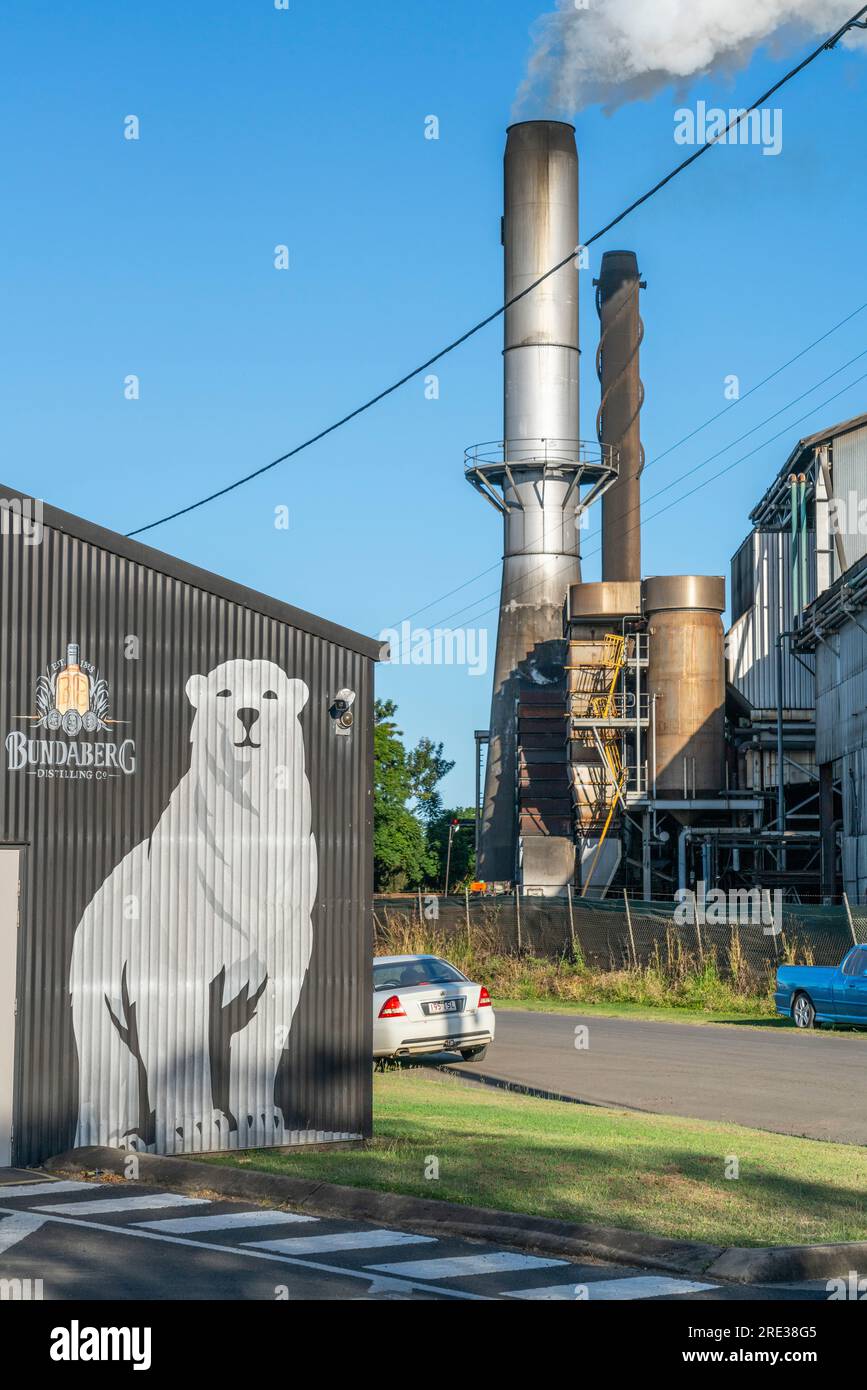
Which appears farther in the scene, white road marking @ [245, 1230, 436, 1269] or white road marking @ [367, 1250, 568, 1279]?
white road marking @ [245, 1230, 436, 1269]

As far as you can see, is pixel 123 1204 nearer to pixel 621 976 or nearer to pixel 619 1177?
pixel 619 1177

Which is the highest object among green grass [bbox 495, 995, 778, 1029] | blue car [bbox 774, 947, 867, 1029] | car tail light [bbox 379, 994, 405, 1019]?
car tail light [bbox 379, 994, 405, 1019]

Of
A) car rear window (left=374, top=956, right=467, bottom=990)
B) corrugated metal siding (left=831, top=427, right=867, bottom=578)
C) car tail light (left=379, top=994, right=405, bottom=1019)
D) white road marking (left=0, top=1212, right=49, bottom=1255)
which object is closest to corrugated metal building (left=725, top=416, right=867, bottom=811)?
corrugated metal siding (left=831, top=427, right=867, bottom=578)

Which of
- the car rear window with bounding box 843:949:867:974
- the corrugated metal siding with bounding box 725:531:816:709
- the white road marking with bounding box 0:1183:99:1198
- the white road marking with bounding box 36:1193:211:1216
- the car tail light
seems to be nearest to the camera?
the white road marking with bounding box 36:1193:211:1216

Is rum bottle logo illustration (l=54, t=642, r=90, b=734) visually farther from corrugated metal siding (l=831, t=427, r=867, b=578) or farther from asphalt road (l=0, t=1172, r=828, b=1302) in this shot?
corrugated metal siding (l=831, t=427, r=867, b=578)

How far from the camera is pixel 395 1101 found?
17.0 metres

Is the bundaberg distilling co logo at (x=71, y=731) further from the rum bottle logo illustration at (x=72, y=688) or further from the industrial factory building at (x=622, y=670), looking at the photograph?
the industrial factory building at (x=622, y=670)

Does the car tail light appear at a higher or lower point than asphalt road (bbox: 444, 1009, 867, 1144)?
higher

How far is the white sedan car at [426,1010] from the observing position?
67.6 ft

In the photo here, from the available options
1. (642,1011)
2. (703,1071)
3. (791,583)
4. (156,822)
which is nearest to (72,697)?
(156,822)

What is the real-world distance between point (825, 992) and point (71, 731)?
16481 mm

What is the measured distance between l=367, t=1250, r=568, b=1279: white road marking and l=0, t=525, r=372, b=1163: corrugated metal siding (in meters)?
5.03

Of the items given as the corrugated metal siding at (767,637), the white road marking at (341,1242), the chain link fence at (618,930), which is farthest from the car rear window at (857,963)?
the corrugated metal siding at (767,637)

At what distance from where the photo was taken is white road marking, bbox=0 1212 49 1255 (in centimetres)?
971
